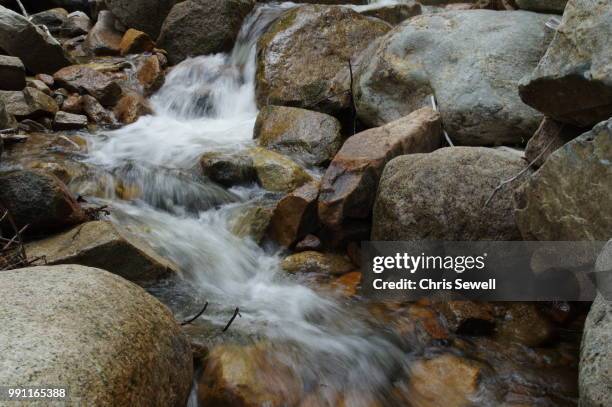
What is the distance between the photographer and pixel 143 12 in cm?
1235

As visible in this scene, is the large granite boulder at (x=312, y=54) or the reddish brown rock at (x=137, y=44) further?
the reddish brown rock at (x=137, y=44)

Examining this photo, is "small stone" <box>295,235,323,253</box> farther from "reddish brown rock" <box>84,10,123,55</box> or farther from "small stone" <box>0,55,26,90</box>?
"reddish brown rock" <box>84,10,123,55</box>

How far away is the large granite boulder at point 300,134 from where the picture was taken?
7.30m

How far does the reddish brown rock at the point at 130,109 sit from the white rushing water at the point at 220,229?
0.19m

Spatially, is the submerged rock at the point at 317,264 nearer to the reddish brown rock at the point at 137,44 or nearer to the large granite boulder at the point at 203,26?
the large granite boulder at the point at 203,26

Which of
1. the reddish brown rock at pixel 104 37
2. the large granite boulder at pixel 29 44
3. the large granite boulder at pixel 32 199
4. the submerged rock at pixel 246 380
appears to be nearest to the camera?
the submerged rock at pixel 246 380

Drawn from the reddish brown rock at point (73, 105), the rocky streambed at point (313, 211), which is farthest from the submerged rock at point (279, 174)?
the reddish brown rock at point (73, 105)

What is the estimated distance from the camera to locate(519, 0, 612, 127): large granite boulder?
350cm

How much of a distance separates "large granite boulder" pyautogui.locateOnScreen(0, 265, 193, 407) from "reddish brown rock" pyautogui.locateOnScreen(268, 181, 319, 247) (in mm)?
2743

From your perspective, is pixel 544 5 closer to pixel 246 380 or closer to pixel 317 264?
pixel 317 264

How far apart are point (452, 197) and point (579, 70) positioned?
144 centimetres

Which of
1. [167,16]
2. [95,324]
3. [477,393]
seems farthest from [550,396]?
[167,16]

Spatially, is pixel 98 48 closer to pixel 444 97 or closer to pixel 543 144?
pixel 444 97

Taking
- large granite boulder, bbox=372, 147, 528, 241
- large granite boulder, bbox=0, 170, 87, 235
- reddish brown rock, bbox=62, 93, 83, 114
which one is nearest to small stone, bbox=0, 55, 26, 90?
reddish brown rock, bbox=62, 93, 83, 114
